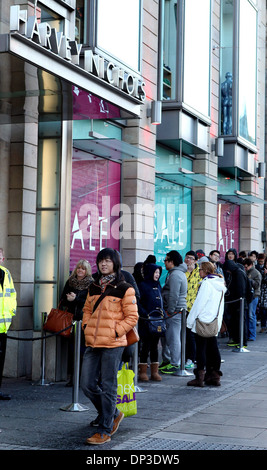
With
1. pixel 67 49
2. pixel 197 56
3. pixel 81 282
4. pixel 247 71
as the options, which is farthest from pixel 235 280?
pixel 247 71

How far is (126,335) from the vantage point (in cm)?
762

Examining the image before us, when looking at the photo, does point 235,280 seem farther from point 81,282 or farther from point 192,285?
point 81,282

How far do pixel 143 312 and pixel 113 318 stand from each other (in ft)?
12.3

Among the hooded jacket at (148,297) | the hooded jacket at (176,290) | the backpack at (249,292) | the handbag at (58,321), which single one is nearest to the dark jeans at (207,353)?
the hooded jacket at (148,297)

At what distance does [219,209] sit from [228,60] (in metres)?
4.42

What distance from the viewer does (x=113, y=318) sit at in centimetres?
741

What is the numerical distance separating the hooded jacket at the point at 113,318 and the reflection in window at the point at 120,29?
6651mm

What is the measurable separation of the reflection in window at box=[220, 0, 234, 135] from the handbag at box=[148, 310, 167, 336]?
1143cm

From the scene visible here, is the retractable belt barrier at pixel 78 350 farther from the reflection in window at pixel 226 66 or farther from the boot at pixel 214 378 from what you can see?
the reflection in window at pixel 226 66

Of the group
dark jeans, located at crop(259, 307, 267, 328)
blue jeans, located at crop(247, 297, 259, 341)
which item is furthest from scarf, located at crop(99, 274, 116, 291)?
dark jeans, located at crop(259, 307, 267, 328)

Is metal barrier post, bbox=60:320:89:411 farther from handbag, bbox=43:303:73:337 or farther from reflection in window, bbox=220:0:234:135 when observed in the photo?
reflection in window, bbox=220:0:234:135

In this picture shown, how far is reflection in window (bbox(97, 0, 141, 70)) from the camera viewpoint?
43.1ft

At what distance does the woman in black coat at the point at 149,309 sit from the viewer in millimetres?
11133
